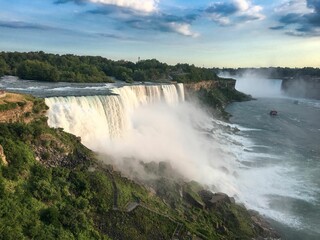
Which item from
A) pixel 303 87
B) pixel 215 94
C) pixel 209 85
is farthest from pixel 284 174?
pixel 303 87

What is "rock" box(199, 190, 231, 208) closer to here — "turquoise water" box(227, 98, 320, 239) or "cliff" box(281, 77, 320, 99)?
"turquoise water" box(227, 98, 320, 239)

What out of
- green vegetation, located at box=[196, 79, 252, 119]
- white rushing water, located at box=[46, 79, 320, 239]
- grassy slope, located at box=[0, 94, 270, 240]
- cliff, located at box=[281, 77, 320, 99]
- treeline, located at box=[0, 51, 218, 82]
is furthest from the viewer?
cliff, located at box=[281, 77, 320, 99]

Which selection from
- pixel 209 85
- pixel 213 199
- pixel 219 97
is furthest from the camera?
pixel 209 85

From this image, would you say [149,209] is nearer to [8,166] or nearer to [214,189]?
[8,166]

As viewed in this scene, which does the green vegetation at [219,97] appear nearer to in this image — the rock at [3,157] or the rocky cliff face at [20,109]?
the rocky cliff face at [20,109]

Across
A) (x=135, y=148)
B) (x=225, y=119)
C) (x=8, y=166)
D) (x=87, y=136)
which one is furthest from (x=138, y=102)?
(x=8, y=166)

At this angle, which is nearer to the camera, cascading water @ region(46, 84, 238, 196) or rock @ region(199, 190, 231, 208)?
rock @ region(199, 190, 231, 208)

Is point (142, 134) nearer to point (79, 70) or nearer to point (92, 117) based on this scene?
point (92, 117)

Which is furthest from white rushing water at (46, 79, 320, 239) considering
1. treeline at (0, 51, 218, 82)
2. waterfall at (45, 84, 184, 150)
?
treeline at (0, 51, 218, 82)
